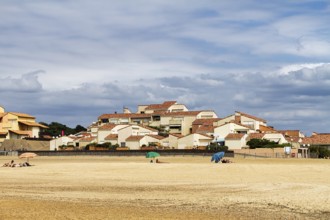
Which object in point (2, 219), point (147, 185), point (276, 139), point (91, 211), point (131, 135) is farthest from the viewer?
point (131, 135)

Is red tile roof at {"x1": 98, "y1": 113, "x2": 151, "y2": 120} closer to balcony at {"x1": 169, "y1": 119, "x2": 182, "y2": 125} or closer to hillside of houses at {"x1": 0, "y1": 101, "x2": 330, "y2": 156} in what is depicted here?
hillside of houses at {"x1": 0, "y1": 101, "x2": 330, "y2": 156}

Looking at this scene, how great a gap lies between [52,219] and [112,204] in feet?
14.8

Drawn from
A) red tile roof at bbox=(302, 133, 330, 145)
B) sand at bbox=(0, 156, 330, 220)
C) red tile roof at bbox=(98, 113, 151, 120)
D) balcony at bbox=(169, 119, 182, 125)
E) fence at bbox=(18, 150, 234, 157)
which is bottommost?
sand at bbox=(0, 156, 330, 220)

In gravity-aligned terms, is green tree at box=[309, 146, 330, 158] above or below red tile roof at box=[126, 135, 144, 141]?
below

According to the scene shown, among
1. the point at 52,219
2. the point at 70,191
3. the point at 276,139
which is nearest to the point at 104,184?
the point at 70,191

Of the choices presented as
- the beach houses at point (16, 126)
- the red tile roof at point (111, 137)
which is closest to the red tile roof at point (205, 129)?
the red tile roof at point (111, 137)

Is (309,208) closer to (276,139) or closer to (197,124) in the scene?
(276,139)

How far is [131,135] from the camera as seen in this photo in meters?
95.4

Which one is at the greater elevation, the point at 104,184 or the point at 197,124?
the point at 197,124

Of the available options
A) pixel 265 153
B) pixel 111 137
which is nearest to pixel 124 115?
pixel 111 137

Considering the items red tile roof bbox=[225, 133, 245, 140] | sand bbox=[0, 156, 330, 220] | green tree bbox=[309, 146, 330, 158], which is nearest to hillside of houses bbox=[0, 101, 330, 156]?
red tile roof bbox=[225, 133, 245, 140]

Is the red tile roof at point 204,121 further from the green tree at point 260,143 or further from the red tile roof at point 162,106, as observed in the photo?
the green tree at point 260,143

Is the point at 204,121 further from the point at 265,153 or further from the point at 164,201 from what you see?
the point at 164,201

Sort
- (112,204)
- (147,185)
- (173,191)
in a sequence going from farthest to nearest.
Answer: (147,185) → (173,191) → (112,204)
